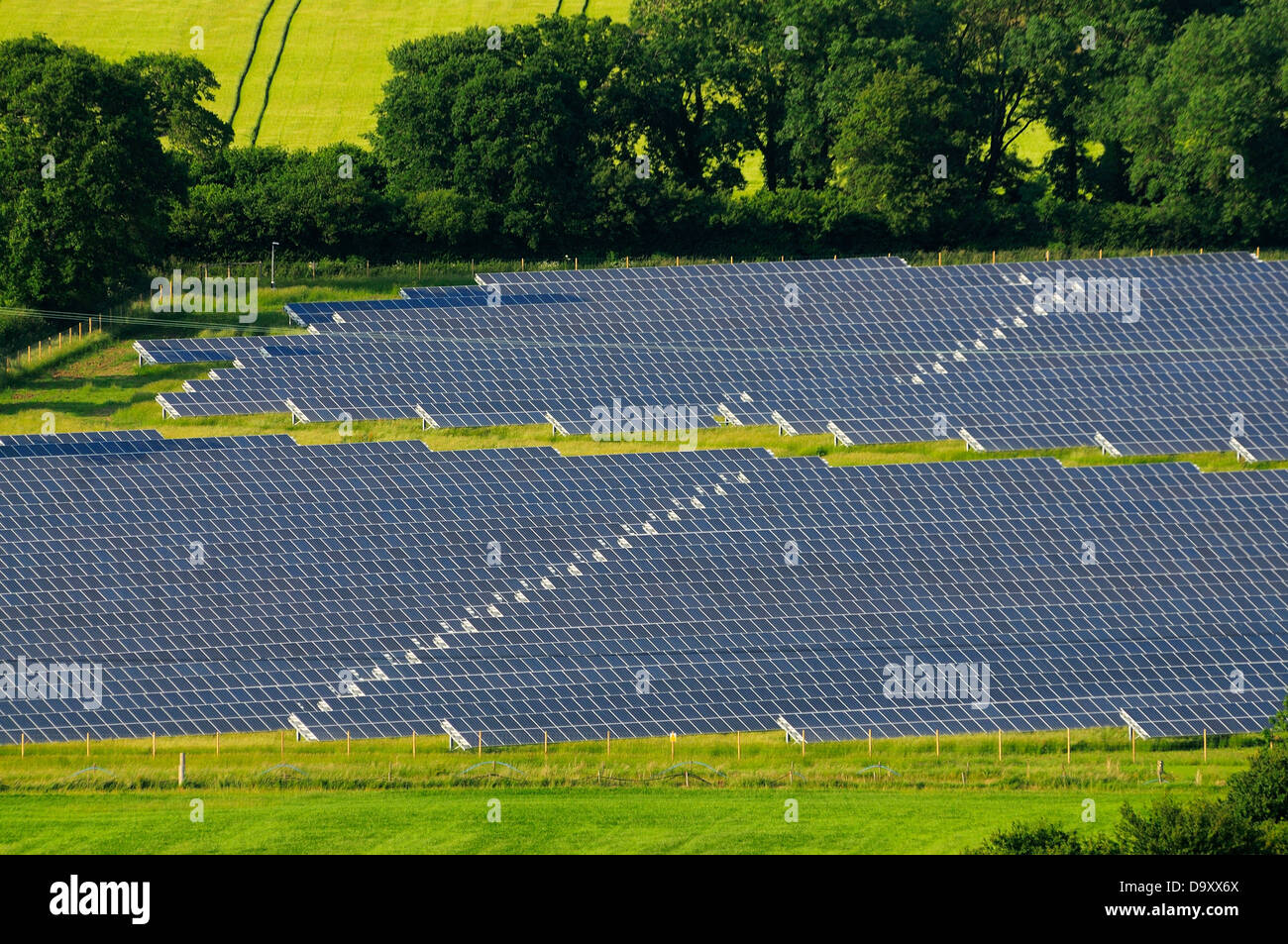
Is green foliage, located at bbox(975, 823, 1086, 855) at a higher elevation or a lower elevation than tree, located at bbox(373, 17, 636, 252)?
lower

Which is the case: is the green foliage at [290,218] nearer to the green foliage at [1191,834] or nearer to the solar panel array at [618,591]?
the solar panel array at [618,591]

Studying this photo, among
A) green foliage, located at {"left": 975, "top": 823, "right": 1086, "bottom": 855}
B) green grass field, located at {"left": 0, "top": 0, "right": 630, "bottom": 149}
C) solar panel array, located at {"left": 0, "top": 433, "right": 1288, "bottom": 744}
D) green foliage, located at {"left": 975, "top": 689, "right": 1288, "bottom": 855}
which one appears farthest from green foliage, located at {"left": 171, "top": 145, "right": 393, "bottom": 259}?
green foliage, located at {"left": 975, "top": 823, "right": 1086, "bottom": 855}

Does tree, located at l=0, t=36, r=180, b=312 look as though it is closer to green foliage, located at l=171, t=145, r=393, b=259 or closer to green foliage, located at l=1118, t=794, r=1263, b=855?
green foliage, located at l=171, t=145, r=393, b=259

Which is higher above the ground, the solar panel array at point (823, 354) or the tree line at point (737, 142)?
the tree line at point (737, 142)

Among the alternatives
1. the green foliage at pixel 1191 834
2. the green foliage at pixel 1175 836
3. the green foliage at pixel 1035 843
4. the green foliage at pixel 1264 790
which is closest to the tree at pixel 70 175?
the green foliage at pixel 1175 836

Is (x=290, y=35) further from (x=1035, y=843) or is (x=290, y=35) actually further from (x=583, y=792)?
(x=1035, y=843)
